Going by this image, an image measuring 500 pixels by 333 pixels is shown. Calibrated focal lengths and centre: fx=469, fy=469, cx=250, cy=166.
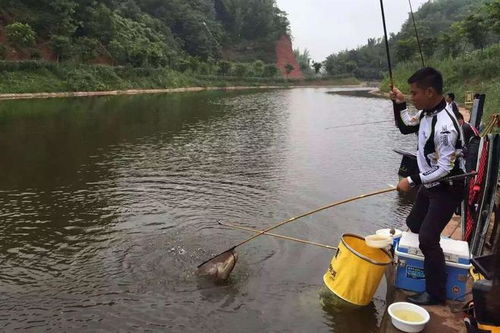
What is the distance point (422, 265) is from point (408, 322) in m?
0.88

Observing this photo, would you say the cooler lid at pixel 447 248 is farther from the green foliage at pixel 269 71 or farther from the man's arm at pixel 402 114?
the green foliage at pixel 269 71

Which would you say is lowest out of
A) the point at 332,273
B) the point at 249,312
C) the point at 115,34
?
the point at 249,312

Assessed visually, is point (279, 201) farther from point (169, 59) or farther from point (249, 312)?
point (169, 59)

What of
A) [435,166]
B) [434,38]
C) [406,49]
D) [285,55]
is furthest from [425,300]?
[285,55]

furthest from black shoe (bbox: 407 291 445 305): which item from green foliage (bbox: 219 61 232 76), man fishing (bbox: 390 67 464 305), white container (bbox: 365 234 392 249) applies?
green foliage (bbox: 219 61 232 76)

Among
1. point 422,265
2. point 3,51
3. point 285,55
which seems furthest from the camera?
point 285,55

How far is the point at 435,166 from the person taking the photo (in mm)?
4730

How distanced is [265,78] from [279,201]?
81.1 meters

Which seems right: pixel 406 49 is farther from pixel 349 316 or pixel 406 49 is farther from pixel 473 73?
pixel 349 316

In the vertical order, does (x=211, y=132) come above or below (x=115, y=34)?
below

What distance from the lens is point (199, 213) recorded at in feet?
31.0

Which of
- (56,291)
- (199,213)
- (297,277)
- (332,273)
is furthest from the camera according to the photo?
(199,213)

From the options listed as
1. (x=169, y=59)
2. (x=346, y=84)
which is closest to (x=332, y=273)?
A: (x=169, y=59)

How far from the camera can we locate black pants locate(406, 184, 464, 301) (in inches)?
187
